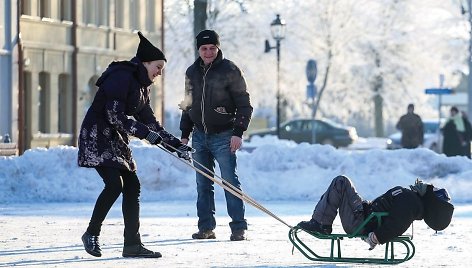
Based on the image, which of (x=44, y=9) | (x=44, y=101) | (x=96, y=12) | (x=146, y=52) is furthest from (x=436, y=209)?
(x=96, y=12)

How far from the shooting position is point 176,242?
531 inches

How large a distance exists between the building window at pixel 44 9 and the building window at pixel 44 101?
5.10 ft

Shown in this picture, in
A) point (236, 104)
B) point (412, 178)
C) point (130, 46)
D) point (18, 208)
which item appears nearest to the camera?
point (236, 104)

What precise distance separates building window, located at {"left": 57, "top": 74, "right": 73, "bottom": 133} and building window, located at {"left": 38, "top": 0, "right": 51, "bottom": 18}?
7.56 ft

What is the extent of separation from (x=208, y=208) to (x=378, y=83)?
189 ft

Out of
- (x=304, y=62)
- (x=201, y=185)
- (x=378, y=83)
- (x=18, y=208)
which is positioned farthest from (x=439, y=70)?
(x=201, y=185)

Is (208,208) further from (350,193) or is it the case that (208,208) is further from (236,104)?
(350,193)

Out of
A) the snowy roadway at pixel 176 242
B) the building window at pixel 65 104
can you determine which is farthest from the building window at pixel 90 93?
the snowy roadway at pixel 176 242

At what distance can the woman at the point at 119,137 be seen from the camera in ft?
37.8

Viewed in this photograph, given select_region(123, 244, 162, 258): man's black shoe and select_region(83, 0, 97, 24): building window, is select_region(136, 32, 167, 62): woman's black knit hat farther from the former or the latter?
select_region(83, 0, 97, 24): building window

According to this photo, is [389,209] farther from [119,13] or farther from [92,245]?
[119,13]

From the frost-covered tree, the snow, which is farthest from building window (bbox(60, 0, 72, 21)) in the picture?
the frost-covered tree

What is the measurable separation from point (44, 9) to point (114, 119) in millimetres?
29779

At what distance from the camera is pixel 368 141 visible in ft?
225
